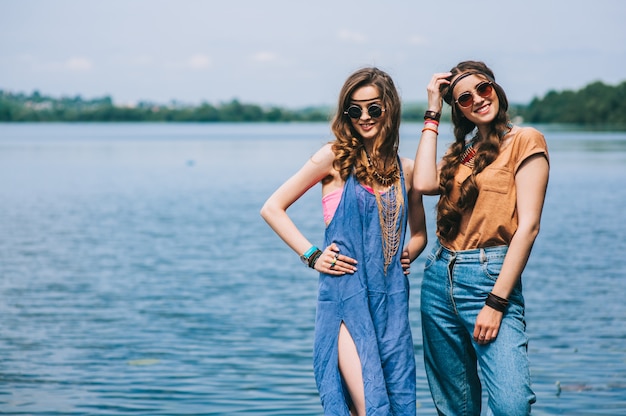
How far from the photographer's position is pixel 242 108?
181000mm

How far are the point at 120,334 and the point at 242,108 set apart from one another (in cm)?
17107

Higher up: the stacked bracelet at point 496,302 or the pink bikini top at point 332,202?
the pink bikini top at point 332,202

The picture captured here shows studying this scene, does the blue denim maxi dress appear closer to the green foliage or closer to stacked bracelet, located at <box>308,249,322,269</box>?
stacked bracelet, located at <box>308,249,322,269</box>

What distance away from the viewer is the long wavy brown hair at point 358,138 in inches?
162

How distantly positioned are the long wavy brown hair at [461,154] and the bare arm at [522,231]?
0.19 m

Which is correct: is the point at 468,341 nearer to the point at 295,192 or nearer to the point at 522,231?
the point at 522,231

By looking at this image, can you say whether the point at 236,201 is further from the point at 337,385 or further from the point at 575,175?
the point at 337,385

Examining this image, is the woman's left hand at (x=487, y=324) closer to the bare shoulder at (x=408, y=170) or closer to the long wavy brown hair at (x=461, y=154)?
the long wavy brown hair at (x=461, y=154)

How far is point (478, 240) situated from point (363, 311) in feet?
1.91

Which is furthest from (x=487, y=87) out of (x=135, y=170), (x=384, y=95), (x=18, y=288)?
(x=135, y=170)

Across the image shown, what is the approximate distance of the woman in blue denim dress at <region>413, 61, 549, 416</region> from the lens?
3.96m

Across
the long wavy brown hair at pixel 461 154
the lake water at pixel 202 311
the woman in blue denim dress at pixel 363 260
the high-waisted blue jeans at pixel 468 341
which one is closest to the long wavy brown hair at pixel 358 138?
the woman in blue denim dress at pixel 363 260

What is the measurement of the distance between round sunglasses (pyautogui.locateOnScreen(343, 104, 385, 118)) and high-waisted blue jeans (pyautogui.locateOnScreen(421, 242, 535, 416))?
67 centimetres

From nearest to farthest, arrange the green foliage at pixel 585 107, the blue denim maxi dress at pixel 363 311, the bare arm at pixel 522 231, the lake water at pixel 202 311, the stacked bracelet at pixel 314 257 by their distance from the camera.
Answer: the bare arm at pixel 522 231 < the blue denim maxi dress at pixel 363 311 < the stacked bracelet at pixel 314 257 < the lake water at pixel 202 311 < the green foliage at pixel 585 107
